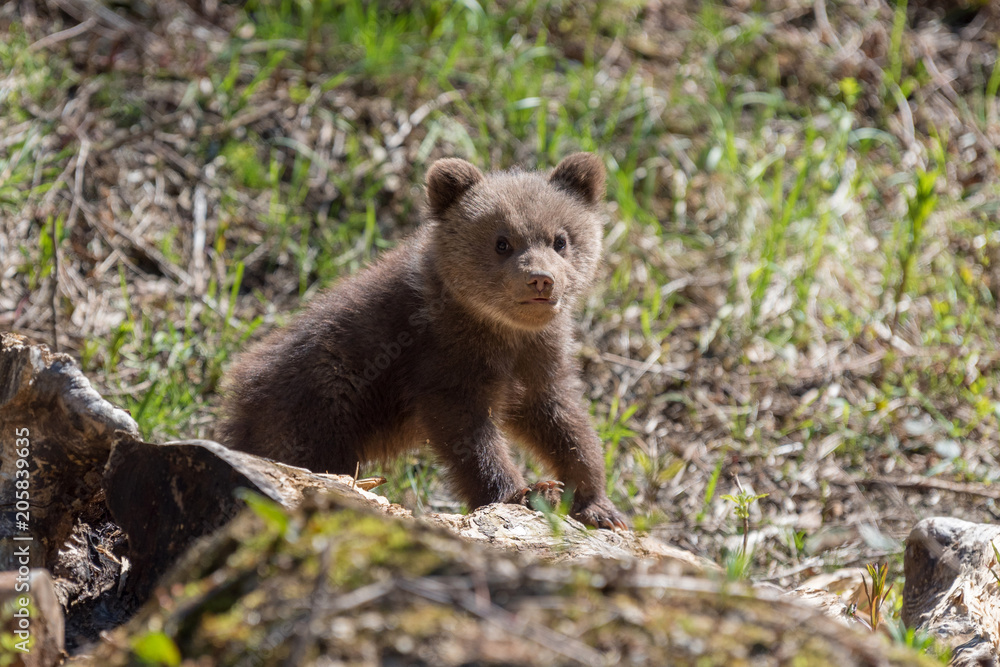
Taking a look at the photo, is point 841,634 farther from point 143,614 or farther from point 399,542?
point 143,614

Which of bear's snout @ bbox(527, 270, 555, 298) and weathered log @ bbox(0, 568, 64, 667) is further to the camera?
bear's snout @ bbox(527, 270, 555, 298)

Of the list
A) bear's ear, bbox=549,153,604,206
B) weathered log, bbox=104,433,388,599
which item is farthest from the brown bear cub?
weathered log, bbox=104,433,388,599

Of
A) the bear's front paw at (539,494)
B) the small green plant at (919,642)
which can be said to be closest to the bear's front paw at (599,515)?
the bear's front paw at (539,494)

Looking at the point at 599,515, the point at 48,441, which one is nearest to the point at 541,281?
the point at 599,515

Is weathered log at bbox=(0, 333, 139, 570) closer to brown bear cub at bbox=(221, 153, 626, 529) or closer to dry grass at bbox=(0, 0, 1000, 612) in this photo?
brown bear cub at bbox=(221, 153, 626, 529)

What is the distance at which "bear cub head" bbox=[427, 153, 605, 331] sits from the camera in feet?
14.6

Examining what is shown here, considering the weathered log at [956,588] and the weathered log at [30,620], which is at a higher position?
the weathered log at [30,620]

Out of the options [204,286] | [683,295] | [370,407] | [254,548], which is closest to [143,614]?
[254,548]

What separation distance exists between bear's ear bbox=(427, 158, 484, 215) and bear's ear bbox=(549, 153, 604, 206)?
482mm

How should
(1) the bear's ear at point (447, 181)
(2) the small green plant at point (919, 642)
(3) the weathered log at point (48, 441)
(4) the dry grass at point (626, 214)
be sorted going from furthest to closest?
(4) the dry grass at point (626, 214)
(1) the bear's ear at point (447, 181)
(3) the weathered log at point (48, 441)
(2) the small green plant at point (919, 642)

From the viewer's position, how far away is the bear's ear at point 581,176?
5.07 metres

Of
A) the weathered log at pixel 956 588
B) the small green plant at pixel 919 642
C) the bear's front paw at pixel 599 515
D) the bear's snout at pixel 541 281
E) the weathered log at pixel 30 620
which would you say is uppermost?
the weathered log at pixel 30 620

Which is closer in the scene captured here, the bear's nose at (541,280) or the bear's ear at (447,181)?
the bear's nose at (541,280)

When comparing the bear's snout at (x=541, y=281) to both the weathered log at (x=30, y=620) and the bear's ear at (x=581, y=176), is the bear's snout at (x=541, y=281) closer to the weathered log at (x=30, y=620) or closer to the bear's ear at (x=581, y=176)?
the bear's ear at (x=581, y=176)
